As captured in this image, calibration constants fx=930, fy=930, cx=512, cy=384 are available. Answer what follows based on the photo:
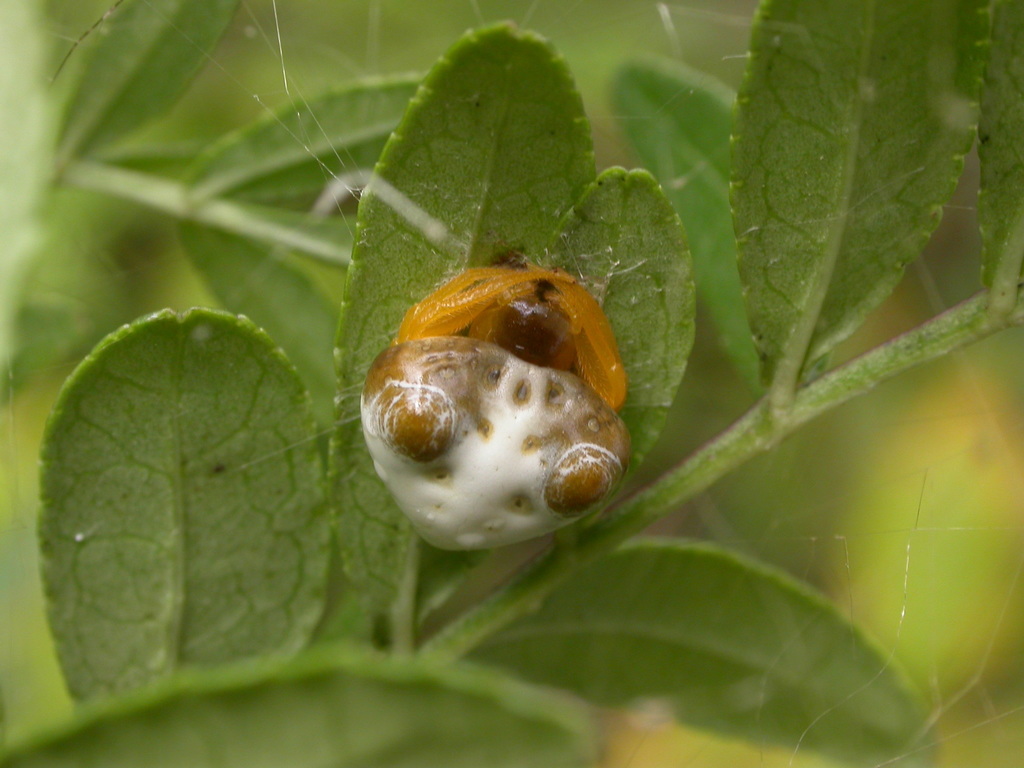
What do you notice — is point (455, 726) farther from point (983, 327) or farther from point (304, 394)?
point (983, 327)

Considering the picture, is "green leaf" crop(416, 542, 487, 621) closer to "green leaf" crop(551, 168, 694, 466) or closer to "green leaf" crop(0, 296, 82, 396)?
"green leaf" crop(551, 168, 694, 466)

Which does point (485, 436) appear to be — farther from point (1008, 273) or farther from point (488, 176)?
point (1008, 273)

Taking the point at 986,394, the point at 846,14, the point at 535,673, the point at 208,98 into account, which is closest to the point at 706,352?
the point at 986,394

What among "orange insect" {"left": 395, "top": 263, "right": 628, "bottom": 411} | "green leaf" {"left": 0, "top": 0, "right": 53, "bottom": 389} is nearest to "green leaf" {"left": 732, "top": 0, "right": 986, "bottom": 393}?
"orange insect" {"left": 395, "top": 263, "right": 628, "bottom": 411}

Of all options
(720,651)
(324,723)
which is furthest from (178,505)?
(720,651)

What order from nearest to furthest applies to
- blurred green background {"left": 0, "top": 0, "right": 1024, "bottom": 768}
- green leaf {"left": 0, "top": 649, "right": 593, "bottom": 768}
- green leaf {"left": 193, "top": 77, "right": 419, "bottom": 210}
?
1. green leaf {"left": 0, "top": 649, "right": 593, "bottom": 768}
2. green leaf {"left": 193, "top": 77, "right": 419, "bottom": 210}
3. blurred green background {"left": 0, "top": 0, "right": 1024, "bottom": 768}
